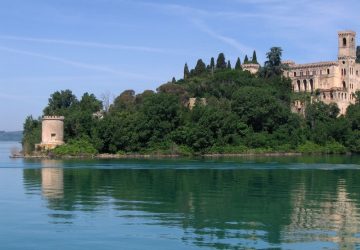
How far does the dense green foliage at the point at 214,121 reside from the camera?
82375mm

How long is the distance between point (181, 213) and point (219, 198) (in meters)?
5.58

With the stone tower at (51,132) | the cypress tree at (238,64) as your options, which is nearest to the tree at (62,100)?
the stone tower at (51,132)

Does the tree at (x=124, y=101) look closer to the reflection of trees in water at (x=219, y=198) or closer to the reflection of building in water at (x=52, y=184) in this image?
the reflection of building in water at (x=52, y=184)

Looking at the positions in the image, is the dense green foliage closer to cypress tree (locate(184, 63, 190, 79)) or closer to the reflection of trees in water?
cypress tree (locate(184, 63, 190, 79))

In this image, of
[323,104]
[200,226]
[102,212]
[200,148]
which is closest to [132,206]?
[102,212]

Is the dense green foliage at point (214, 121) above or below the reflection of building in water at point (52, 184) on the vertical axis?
above

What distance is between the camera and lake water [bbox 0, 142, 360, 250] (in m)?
20.1

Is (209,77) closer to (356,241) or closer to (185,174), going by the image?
(185,174)

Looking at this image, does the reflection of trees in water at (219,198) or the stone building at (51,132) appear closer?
the reflection of trees in water at (219,198)

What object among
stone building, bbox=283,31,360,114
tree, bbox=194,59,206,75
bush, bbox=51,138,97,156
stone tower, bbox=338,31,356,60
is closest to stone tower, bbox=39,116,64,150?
bush, bbox=51,138,97,156

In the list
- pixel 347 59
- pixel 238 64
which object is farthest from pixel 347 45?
pixel 238 64

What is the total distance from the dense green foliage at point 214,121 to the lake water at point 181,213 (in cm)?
3888

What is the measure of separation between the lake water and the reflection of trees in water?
0.04 meters

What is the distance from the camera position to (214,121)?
82938mm
